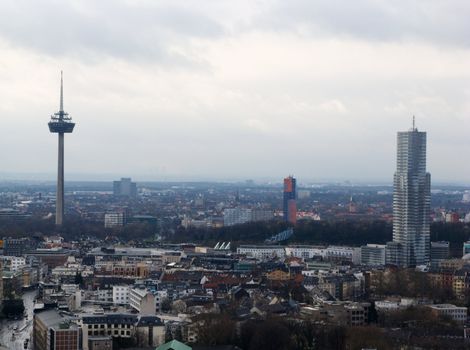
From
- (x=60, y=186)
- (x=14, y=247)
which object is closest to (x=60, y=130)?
(x=60, y=186)

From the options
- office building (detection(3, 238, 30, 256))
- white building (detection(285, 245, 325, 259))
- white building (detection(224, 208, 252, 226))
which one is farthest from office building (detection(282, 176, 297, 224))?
office building (detection(3, 238, 30, 256))

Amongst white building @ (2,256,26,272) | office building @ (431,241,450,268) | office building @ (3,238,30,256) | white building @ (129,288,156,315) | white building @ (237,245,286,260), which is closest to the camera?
white building @ (129,288,156,315)

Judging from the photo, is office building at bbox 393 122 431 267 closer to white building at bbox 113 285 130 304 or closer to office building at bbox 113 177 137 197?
white building at bbox 113 285 130 304

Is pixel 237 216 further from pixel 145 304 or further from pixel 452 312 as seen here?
pixel 452 312

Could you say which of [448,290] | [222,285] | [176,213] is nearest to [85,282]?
[222,285]

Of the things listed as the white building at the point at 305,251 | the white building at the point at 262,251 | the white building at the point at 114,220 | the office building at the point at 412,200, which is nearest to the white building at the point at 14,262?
the white building at the point at 262,251

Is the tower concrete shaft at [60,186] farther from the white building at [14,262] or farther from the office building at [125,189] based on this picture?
the office building at [125,189]

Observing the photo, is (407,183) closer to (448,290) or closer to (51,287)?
(448,290)
